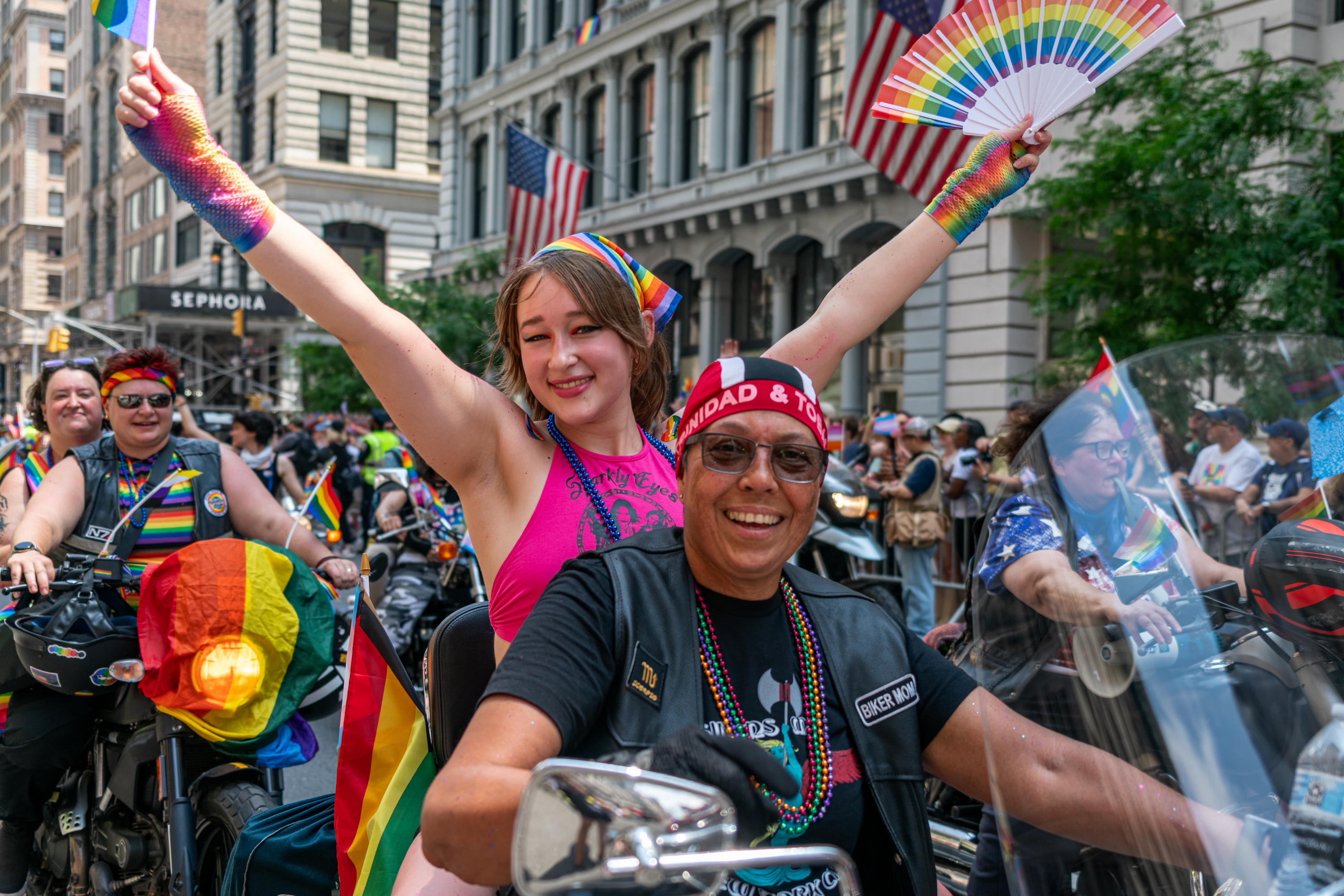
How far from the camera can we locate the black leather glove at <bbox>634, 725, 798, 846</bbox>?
125 centimetres

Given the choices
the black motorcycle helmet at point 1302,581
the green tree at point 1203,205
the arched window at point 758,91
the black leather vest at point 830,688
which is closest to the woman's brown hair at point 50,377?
the black leather vest at point 830,688

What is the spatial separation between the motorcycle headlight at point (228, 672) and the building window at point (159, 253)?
174ft

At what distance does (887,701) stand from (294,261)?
3.98 ft

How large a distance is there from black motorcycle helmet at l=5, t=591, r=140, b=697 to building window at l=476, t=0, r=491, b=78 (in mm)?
28085

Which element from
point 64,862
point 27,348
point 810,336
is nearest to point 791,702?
point 810,336

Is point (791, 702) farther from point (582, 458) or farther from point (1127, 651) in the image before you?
point (582, 458)

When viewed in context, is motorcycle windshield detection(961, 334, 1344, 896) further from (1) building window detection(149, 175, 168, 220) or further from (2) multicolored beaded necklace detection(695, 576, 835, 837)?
(1) building window detection(149, 175, 168, 220)

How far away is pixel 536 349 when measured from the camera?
7.38ft

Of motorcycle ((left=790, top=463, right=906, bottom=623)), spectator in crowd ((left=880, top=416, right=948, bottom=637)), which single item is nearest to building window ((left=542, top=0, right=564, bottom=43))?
spectator in crowd ((left=880, top=416, right=948, bottom=637))

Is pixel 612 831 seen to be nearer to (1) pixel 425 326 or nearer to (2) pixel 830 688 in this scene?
(2) pixel 830 688

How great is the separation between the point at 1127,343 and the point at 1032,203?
2.92 metres

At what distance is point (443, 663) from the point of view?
7.84ft

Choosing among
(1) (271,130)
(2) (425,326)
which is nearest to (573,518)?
(2) (425,326)

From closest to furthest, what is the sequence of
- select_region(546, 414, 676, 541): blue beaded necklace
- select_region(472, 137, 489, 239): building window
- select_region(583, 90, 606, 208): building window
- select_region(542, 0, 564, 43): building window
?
select_region(546, 414, 676, 541): blue beaded necklace → select_region(583, 90, 606, 208): building window → select_region(542, 0, 564, 43): building window → select_region(472, 137, 489, 239): building window
